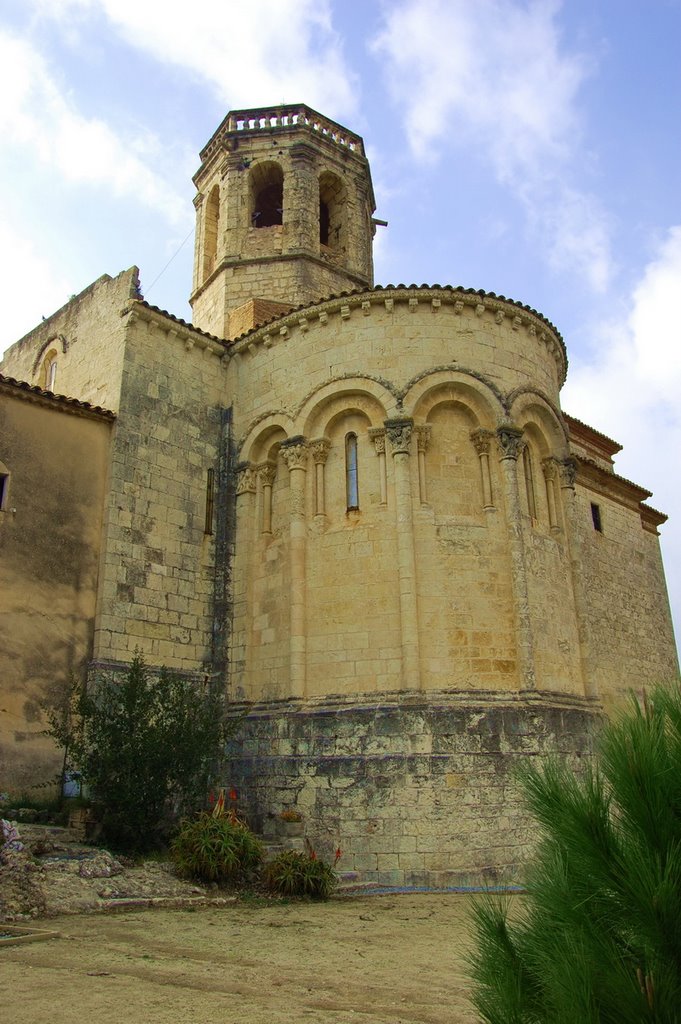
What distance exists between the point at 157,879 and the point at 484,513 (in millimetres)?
6729

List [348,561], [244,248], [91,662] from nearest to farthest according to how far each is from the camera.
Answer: [91,662] < [348,561] < [244,248]

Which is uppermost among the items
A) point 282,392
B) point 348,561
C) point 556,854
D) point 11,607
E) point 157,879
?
point 282,392

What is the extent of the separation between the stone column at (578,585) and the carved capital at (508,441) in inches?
61.9

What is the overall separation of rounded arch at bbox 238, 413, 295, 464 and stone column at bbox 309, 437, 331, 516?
76cm

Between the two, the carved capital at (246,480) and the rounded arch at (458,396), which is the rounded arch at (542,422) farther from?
the carved capital at (246,480)

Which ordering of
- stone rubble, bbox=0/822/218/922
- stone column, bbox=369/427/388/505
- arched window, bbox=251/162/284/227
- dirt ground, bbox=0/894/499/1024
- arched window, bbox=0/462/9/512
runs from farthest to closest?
arched window, bbox=251/162/284/227 → stone column, bbox=369/427/388/505 → arched window, bbox=0/462/9/512 → stone rubble, bbox=0/822/218/922 → dirt ground, bbox=0/894/499/1024

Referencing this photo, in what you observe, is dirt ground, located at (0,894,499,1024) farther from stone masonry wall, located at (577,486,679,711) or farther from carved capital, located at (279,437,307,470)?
stone masonry wall, located at (577,486,679,711)

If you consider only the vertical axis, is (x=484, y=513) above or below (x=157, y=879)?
above

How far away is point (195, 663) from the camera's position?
12625 millimetres

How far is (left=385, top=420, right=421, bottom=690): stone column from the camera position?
10992 mm

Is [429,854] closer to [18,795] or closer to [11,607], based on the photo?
[18,795]

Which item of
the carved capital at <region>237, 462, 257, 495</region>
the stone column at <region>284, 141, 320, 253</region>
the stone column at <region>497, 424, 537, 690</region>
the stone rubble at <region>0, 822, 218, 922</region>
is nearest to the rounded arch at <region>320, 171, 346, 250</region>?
the stone column at <region>284, 141, 320, 253</region>

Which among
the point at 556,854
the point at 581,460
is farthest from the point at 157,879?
the point at 581,460

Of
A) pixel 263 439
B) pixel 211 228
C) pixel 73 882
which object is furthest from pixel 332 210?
pixel 73 882
